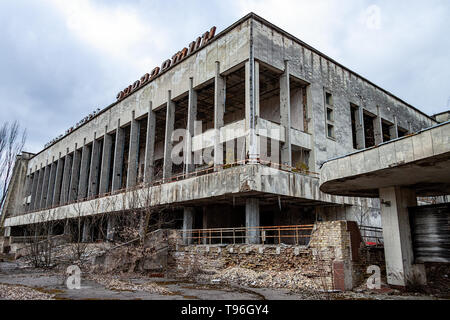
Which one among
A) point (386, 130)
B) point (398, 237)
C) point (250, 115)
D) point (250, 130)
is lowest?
point (398, 237)

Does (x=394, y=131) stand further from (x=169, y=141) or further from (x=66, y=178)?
(x=66, y=178)

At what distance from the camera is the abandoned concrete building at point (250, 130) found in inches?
886

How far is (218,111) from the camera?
25203 millimetres

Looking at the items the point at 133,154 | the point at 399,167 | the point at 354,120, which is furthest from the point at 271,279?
the point at 133,154

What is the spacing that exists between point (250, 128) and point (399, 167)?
1264 centimetres

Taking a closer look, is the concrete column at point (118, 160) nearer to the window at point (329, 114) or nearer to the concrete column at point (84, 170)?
the concrete column at point (84, 170)

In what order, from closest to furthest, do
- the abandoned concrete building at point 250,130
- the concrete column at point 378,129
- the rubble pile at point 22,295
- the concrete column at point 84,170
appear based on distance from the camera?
the rubble pile at point 22,295
the abandoned concrete building at point 250,130
the concrete column at point 378,129
the concrete column at point 84,170

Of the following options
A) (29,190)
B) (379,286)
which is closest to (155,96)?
(379,286)

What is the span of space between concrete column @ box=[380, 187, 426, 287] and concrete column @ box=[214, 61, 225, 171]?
1235cm

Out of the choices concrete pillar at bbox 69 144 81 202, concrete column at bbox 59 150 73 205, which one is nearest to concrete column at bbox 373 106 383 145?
concrete pillar at bbox 69 144 81 202

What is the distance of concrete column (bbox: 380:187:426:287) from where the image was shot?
1318cm

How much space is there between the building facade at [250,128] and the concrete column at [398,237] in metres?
7.80

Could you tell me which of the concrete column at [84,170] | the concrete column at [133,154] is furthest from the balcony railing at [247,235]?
the concrete column at [84,170]
